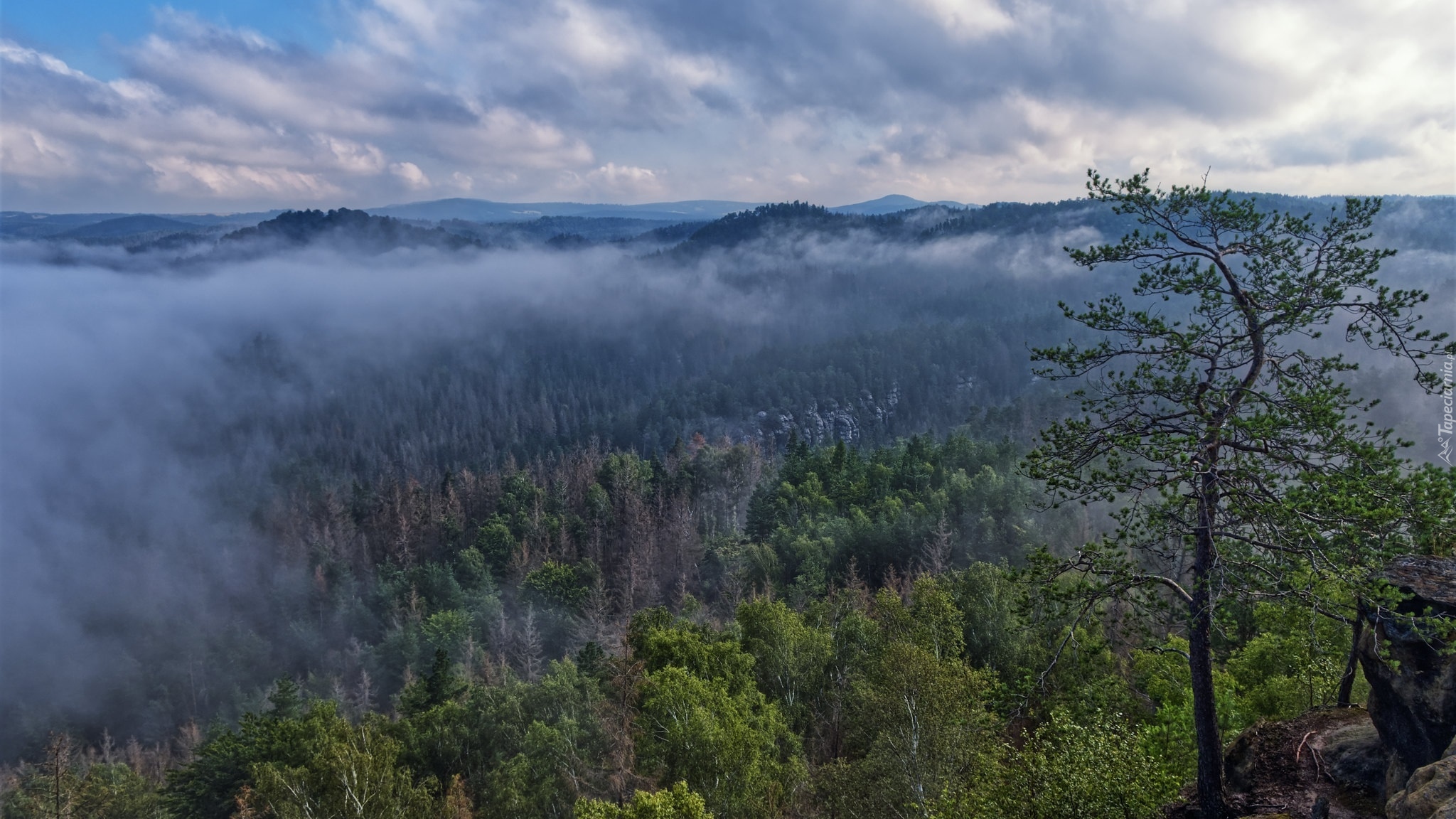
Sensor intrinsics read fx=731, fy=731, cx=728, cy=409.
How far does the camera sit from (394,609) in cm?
8756

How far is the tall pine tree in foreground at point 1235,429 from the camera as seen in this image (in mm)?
12203

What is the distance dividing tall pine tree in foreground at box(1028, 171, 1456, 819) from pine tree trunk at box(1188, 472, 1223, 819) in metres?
0.04

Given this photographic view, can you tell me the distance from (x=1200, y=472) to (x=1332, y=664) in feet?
55.0

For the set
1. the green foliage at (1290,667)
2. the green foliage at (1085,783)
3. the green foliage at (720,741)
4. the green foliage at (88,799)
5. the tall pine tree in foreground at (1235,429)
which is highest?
the tall pine tree in foreground at (1235,429)

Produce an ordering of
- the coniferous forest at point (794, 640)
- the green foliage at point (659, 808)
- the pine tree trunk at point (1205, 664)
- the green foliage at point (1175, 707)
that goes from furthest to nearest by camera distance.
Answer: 1. the green foliage at point (1175, 707)
2. the green foliage at point (659, 808)
3. the coniferous forest at point (794, 640)
4. the pine tree trunk at point (1205, 664)

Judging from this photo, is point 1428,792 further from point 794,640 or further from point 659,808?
point 794,640

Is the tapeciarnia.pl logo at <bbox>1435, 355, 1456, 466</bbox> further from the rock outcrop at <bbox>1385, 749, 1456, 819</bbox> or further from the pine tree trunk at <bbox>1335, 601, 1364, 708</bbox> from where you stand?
the rock outcrop at <bbox>1385, 749, 1456, 819</bbox>

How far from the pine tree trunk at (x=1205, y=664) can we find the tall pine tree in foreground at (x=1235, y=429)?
4 cm

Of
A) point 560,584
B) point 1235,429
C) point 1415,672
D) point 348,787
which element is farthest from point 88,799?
point 1415,672

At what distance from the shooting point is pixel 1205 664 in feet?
46.1

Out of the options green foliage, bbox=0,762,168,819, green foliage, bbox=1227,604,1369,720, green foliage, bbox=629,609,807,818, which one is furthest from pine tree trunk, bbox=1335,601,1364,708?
green foliage, bbox=0,762,168,819

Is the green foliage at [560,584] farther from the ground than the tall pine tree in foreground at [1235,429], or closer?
closer

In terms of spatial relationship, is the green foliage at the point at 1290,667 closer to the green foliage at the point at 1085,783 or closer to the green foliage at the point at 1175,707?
the green foliage at the point at 1175,707

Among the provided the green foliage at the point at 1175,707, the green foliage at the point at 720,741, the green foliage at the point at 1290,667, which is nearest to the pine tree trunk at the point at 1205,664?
the green foliage at the point at 1175,707
